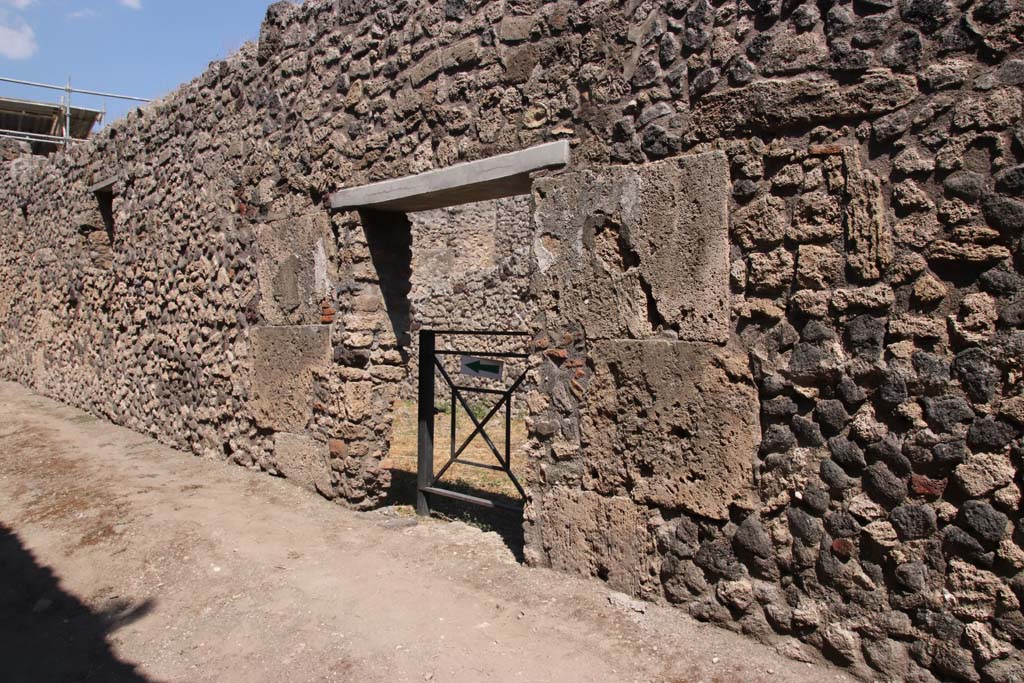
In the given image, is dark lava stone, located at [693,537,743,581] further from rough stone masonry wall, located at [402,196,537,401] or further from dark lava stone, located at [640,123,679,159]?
rough stone masonry wall, located at [402,196,537,401]

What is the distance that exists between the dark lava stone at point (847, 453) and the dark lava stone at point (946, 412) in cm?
28

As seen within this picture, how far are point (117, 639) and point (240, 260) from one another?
308 centimetres

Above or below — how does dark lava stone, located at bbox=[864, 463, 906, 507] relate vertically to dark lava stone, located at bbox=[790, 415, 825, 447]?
below

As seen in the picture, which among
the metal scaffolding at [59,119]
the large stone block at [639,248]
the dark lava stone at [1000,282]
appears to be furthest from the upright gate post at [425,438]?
the metal scaffolding at [59,119]

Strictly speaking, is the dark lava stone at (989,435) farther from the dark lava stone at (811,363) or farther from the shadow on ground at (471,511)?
the shadow on ground at (471,511)

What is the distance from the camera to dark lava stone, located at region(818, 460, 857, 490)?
2.88 metres

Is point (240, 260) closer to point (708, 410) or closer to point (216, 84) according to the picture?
point (216, 84)

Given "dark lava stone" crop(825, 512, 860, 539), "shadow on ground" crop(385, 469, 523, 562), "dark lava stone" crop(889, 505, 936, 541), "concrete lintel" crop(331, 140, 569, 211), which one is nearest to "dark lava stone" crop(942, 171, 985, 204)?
"dark lava stone" crop(889, 505, 936, 541)

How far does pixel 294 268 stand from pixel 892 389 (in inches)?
155

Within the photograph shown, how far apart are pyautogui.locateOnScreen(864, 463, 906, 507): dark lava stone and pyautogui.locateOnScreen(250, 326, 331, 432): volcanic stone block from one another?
11.3 ft

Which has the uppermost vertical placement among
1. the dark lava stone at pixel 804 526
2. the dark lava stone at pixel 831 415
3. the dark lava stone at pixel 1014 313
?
A: the dark lava stone at pixel 1014 313

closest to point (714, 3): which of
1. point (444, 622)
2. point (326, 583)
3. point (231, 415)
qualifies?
point (444, 622)

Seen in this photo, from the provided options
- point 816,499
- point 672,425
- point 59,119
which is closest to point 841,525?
point 816,499

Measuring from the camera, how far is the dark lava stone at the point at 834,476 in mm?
2877
